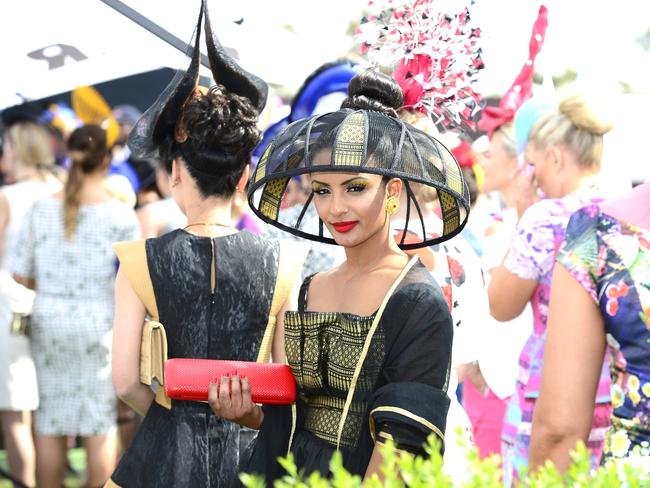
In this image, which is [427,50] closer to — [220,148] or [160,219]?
[220,148]

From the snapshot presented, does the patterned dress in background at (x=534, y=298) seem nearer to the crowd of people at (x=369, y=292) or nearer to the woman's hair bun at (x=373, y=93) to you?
the crowd of people at (x=369, y=292)

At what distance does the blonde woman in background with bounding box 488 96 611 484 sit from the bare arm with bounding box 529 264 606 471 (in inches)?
54.4

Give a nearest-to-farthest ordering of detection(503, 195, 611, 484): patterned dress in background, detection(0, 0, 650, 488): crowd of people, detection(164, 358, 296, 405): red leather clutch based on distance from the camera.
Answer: detection(0, 0, 650, 488): crowd of people → detection(164, 358, 296, 405): red leather clutch → detection(503, 195, 611, 484): patterned dress in background

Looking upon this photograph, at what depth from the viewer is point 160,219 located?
7.22 meters

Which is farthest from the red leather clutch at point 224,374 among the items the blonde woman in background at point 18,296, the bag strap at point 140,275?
the blonde woman in background at point 18,296

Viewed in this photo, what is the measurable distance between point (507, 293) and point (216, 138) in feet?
4.58

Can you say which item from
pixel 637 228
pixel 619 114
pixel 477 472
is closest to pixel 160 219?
pixel 619 114

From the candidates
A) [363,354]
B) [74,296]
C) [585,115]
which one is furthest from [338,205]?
[74,296]

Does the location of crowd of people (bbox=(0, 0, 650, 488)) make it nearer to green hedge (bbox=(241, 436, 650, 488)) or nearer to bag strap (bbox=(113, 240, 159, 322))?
bag strap (bbox=(113, 240, 159, 322))

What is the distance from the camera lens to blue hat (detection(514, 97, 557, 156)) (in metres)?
4.94

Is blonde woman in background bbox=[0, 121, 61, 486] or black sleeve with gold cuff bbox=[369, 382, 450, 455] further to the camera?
blonde woman in background bbox=[0, 121, 61, 486]

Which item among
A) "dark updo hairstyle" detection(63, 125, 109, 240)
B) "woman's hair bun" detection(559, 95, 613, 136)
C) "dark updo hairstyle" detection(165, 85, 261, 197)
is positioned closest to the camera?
"dark updo hairstyle" detection(165, 85, 261, 197)

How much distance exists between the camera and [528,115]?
5.00 m

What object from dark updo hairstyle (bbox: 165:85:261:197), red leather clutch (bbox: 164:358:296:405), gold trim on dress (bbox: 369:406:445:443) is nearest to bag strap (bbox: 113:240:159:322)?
dark updo hairstyle (bbox: 165:85:261:197)
